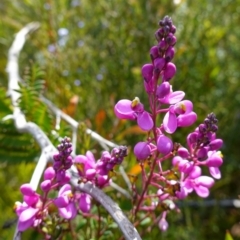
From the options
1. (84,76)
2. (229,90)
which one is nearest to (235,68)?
(229,90)

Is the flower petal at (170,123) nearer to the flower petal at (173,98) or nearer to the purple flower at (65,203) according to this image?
the flower petal at (173,98)

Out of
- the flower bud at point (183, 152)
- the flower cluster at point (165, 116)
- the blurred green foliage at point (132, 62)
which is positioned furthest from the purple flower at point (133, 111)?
the blurred green foliage at point (132, 62)

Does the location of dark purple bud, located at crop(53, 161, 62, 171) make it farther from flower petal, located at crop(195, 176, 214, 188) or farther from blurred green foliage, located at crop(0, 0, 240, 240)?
blurred green foliage, located at crop(0, 0, 240, 240)

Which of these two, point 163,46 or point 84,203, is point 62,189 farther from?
point 163,46

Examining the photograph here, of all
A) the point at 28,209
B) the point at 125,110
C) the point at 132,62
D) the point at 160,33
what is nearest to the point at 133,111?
the point at 125,110

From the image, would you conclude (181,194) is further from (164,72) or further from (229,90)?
(229,90)

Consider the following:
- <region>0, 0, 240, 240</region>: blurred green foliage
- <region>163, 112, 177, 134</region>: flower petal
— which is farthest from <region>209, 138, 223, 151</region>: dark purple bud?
<region>0, 0, 240, 240</region>: blurred green foliage
